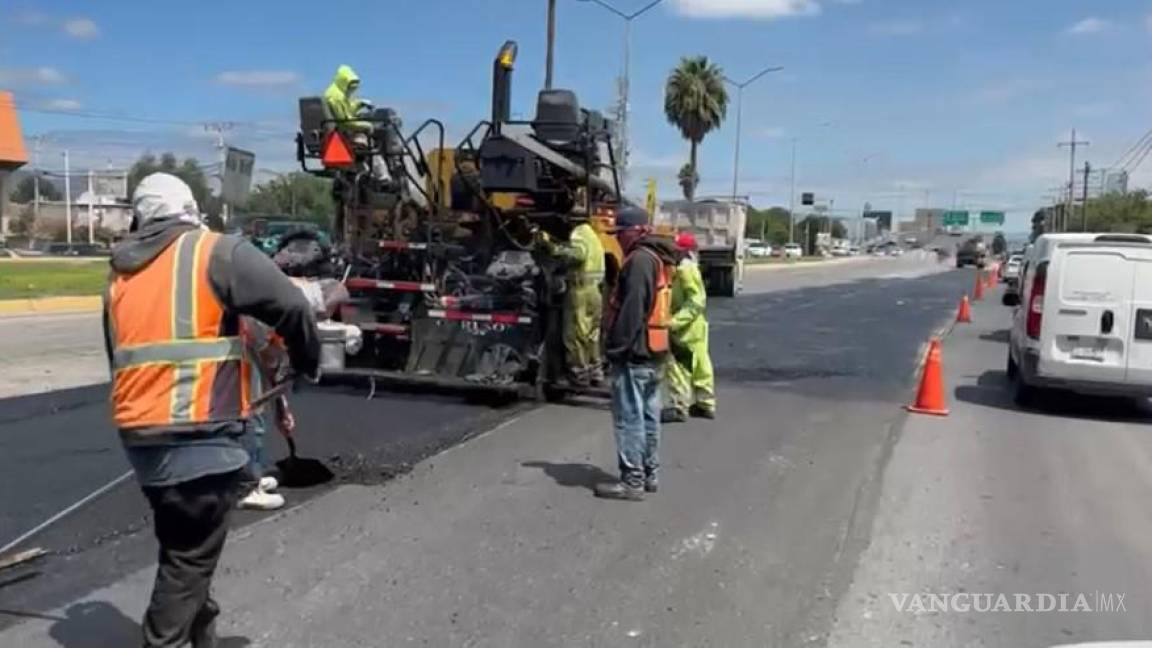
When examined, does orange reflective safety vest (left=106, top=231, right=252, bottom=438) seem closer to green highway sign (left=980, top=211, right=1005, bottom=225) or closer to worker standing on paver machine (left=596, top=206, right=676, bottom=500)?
worker standing on paver machine (left=596, top=206, right=676, bottom=500)

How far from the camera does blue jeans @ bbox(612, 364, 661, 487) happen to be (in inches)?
269

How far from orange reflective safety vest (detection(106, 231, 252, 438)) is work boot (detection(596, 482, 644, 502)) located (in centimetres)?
362

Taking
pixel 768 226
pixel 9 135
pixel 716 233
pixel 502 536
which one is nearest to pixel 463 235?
pixel 502 536

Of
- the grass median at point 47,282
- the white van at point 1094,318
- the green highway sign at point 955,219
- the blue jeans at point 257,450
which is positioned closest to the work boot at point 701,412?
the white van at point 1094,318

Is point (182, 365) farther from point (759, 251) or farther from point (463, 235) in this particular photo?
point (759, 251)

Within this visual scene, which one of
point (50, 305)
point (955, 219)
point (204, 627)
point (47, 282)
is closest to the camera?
point (204, 627)

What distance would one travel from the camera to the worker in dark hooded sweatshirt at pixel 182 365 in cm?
346

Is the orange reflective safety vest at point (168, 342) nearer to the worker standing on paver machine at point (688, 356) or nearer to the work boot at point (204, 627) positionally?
the work boot at point (204, 627)

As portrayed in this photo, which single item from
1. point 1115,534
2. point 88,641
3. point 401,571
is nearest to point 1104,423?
point 1115,534

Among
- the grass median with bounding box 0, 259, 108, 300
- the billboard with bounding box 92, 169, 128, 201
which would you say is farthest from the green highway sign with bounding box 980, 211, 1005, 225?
the grass median with bounding box 0, 259, 108, 300

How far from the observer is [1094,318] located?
35.0 ft

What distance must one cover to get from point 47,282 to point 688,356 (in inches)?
863

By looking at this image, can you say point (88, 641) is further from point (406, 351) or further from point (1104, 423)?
point (1104, 423)

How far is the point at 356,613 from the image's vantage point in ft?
15.4
